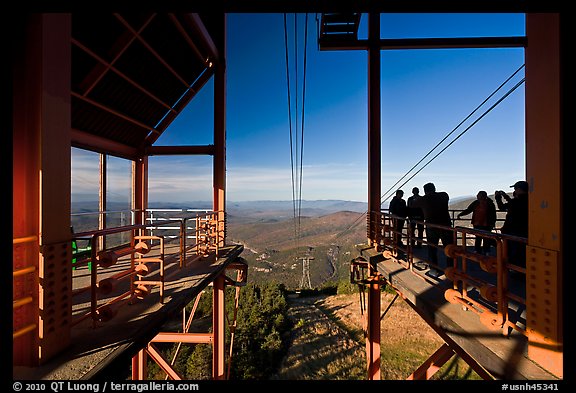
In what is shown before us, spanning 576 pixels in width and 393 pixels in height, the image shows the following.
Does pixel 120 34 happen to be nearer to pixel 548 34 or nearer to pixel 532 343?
pixel 548 34

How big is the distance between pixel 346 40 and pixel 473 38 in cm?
378

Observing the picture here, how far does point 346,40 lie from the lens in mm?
7527

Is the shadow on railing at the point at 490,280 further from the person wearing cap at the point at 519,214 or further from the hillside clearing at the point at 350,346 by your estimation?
the hillside clearing at the point at 350,346

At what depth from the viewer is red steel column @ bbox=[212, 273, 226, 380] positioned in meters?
6.14

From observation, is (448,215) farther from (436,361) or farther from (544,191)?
(436,361)

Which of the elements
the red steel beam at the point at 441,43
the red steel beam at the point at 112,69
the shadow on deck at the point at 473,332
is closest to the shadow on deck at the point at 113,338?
the shadow on deck at the point at 473,332

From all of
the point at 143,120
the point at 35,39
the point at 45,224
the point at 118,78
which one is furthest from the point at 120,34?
the point at 45,224

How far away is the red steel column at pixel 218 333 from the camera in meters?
6.14

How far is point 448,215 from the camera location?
13.7ft

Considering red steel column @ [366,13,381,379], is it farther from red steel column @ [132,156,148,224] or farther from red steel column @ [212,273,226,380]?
red steel column @ [132,156,148,224]

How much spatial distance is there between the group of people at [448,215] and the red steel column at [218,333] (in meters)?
4.52

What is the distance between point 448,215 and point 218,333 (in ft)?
18.8

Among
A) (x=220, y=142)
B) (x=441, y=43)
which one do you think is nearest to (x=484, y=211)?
(x=441, y=43)

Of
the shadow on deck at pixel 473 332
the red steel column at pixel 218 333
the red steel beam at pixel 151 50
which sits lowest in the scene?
the red steel column at pixel 218 333
